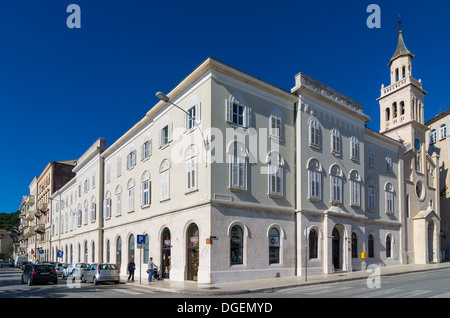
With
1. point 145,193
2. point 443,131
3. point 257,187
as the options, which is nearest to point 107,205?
point 145,193

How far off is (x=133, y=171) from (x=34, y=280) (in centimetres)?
1166

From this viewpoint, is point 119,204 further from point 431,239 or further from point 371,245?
point 431,239

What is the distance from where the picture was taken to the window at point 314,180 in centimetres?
2792

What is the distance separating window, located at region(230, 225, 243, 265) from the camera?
912 inches

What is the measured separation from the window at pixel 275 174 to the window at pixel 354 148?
8.46m

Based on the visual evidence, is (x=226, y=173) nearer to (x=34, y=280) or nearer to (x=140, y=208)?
(x=140, y=208)

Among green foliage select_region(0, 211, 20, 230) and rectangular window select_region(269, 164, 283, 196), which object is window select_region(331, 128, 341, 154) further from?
green foliage select_region(0, 211, 20, 230)

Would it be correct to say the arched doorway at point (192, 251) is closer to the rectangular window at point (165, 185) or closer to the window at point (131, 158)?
the rectangular window at point (165, 185)

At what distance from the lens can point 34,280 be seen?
2583 centimetres

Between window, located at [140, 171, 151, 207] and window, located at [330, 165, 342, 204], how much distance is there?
45.2ft

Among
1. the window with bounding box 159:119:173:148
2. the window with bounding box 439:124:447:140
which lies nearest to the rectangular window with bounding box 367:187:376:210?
the window with bounding box 159:119:173:148

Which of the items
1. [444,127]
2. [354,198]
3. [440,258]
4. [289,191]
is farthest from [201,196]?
[444,127]

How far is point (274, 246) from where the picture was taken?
83.4 ft

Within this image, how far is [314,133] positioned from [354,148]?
5.52 meters
